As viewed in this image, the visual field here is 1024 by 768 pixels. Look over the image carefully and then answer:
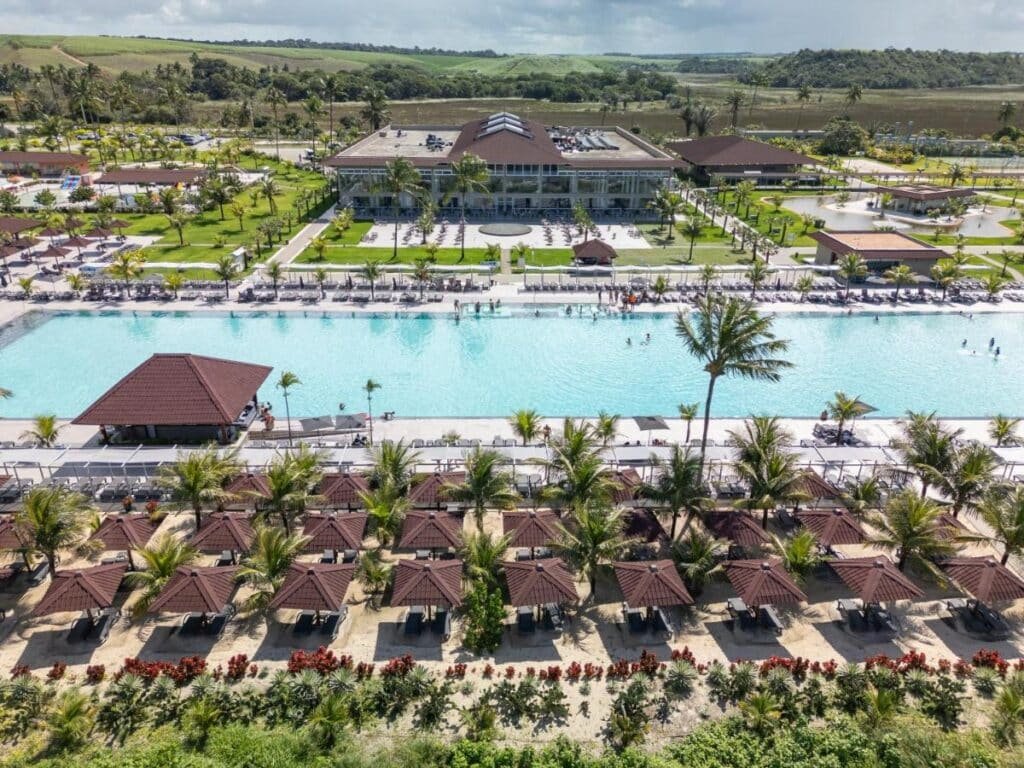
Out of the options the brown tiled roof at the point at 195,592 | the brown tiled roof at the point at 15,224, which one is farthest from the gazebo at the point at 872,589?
the brown tiled roof at the point at 15,224

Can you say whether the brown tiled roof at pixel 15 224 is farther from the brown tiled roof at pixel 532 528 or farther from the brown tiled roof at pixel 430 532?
the brown tiled roof at pixel 532 528

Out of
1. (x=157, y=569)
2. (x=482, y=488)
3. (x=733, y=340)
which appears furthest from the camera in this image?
(x=733, y=340)

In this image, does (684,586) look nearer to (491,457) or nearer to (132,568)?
(491,457)

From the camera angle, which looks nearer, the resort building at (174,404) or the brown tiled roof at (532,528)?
the brown tiled roof at (532,528)

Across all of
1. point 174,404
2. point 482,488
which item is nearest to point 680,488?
point 482,488

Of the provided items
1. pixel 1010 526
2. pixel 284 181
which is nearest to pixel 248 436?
pixel 1010 526

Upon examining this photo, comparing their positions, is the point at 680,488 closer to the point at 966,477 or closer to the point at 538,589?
the point at 538,589

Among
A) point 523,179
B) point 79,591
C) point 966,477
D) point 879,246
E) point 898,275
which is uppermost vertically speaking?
point 523,179
